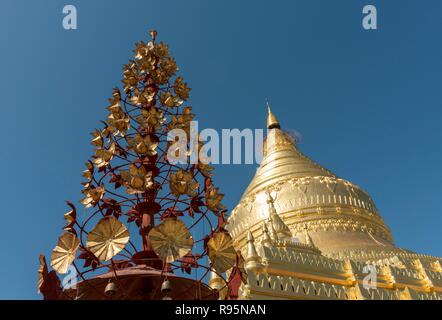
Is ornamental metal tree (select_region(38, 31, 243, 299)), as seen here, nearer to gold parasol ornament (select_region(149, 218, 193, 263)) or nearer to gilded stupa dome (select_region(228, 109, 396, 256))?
gold parasol ornament (select_region(149, 218, 193, 263))

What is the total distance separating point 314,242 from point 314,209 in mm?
3130

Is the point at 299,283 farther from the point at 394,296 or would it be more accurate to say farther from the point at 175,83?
the point at 175,83

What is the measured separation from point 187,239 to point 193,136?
205 centimetres

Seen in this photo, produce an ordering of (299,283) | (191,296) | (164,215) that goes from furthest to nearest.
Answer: (299,283), (164,215), (191,296)

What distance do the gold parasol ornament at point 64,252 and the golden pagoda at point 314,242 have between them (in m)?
7.24

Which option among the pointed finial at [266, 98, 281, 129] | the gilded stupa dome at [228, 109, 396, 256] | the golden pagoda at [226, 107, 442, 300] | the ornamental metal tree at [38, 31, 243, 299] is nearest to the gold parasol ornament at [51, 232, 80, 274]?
the ornamental metal tree at [38, 31, 243, 299]

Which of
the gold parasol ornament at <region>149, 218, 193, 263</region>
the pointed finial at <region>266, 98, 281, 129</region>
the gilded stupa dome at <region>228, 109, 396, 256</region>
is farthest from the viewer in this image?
the pointed finial at <region>266, 98, 281, 129</region>

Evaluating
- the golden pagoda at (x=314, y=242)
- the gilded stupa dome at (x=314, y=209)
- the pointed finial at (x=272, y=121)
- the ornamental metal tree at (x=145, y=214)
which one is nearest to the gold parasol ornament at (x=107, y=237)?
the ornamental metal tree at (x=145, y=214)

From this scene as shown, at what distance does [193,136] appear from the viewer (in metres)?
5.74

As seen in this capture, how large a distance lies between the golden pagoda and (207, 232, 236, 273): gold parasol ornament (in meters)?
6.91

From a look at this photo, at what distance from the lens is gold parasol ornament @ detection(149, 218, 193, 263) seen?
153 inches

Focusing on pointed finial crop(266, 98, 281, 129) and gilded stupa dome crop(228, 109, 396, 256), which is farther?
pointed finial crop(266, 98, 281, 129)

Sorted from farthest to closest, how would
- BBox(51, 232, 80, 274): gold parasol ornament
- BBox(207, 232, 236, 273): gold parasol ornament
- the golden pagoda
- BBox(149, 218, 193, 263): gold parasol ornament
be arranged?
the golden pagoda
BBox(207, 232, 236, 273): gold parasol ornament
BBox(51, 232, 80, 274): gold parasol ornament
BBox(149, 218, 193, 263): gold parasol ornament
